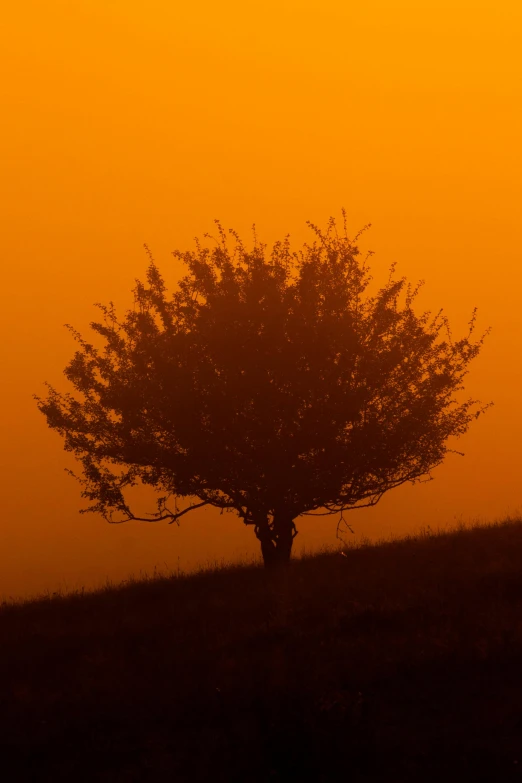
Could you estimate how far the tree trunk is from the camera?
28.8m

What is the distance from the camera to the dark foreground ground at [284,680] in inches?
578

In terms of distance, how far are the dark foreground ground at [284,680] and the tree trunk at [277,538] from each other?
1305 millimetres

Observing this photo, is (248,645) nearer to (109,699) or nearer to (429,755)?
(109,699)

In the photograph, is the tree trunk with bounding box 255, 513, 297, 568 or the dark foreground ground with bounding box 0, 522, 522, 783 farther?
the tree trunk with bounding box 255, 513, 297, 568

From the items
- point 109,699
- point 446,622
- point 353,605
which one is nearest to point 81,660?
point 109,699

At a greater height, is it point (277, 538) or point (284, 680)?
point (277, 538)

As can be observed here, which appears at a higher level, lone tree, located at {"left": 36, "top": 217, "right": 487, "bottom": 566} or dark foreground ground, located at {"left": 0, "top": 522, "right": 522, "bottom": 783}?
lone tree, located at {"left": 36, "top": 217, "right": 487, "bottom": 566}

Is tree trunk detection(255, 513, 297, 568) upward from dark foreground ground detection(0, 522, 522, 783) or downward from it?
upward

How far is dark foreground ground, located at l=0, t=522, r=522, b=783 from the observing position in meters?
14.7

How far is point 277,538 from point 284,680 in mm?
11382

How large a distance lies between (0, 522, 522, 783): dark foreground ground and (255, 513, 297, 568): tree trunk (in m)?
1.31

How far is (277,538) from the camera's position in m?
29.0

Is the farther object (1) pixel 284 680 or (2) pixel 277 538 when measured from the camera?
(2) pixel 277 538

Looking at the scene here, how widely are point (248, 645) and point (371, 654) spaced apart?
3252 millimetres
